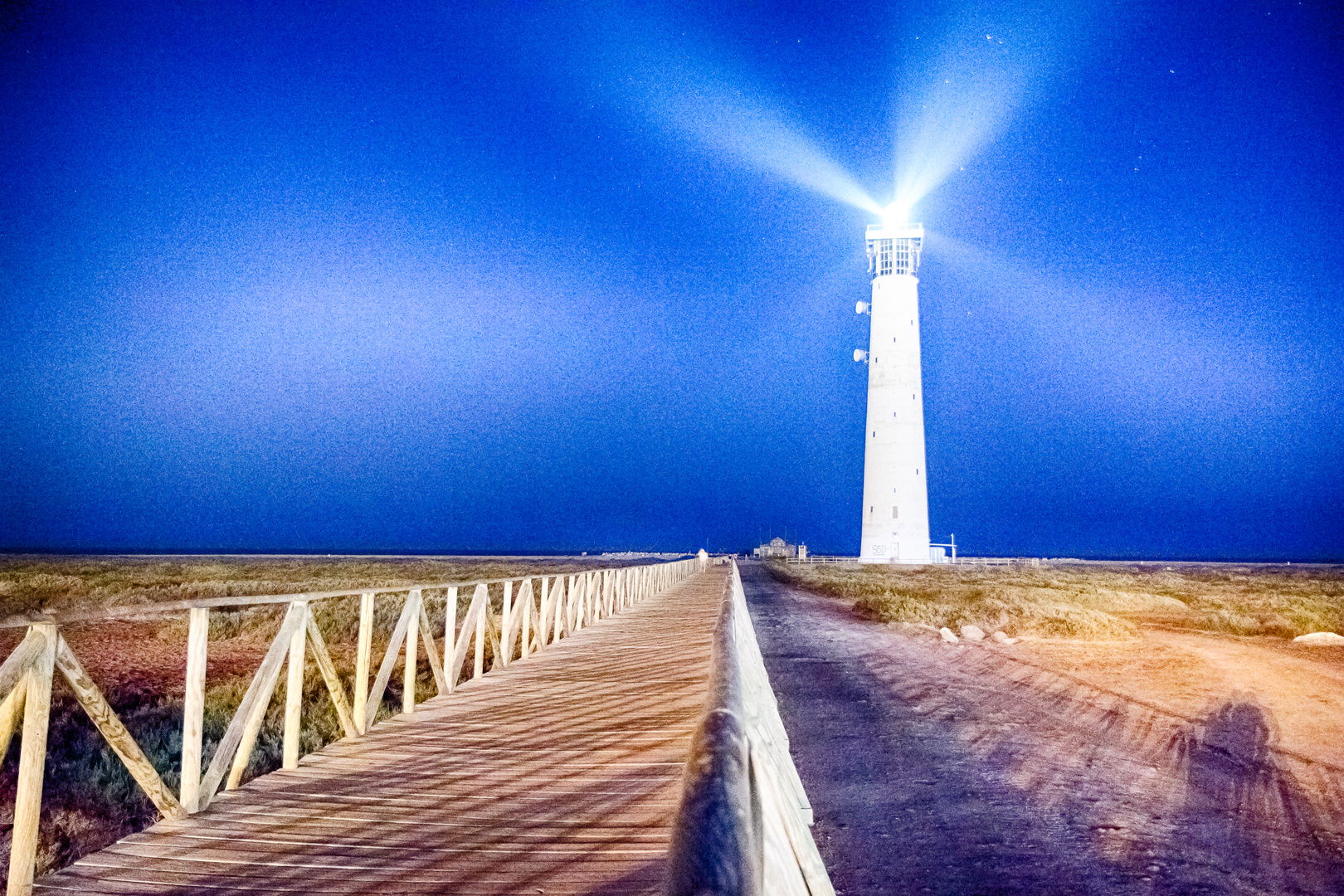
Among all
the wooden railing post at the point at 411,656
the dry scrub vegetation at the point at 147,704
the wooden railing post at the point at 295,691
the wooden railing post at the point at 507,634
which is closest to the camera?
the wooden railing post at the point at 295,691

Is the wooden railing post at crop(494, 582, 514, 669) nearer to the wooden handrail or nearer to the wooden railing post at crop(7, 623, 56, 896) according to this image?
the wooden handrail

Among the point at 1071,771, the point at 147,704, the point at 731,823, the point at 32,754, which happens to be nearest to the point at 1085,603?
the point at 1071,771

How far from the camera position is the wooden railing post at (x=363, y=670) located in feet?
19.0

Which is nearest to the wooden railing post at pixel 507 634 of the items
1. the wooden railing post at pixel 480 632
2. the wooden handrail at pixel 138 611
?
the wooden railing post at pixel 480 632

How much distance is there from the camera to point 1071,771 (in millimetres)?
7953

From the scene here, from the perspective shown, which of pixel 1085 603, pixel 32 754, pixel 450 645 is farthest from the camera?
pixel 1085 603

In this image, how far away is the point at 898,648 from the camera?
15477 mm

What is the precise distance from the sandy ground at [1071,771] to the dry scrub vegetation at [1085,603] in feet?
13.6

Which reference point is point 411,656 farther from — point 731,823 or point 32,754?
point 731,823

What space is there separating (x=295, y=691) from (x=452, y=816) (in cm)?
152

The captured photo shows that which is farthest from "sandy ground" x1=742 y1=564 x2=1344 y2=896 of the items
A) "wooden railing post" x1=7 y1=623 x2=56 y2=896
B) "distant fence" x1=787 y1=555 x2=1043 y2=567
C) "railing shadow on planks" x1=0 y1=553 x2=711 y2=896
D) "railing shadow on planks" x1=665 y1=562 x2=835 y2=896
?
"distant fence" x1=787 y1=555 x2=1043 y2=567

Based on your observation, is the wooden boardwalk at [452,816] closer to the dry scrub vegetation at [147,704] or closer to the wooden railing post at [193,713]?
the wooden railing post at [193,713]

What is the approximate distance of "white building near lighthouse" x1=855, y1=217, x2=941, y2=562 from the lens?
144ft

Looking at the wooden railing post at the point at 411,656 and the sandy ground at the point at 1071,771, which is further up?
the wooden railing post at the point at 411,656
